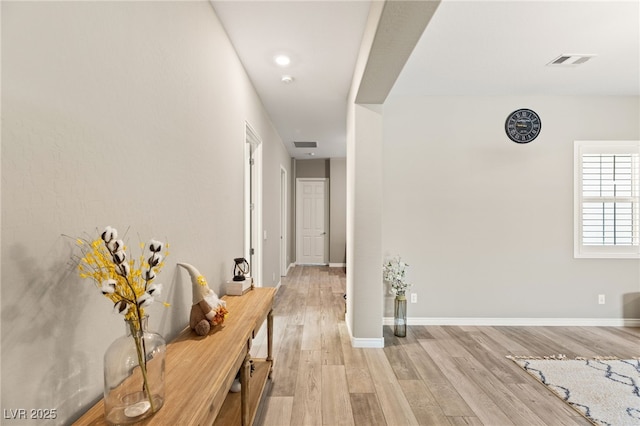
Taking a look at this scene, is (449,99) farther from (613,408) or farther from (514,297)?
(613,408)

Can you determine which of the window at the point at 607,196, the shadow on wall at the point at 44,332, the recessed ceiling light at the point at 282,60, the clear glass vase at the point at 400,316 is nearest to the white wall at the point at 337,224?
the clear glass vase at the point at 400,316

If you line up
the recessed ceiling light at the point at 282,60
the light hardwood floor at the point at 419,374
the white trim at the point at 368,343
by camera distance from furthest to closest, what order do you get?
the white trim at the point at 368,343 → the recessed ceiling light at the point at 282,60 → the light hardwood floor at the point at 419,374

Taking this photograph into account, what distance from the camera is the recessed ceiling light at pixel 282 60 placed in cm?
275

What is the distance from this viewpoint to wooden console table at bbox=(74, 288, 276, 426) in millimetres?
914

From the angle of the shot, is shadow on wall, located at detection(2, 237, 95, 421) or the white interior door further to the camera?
the white interior door

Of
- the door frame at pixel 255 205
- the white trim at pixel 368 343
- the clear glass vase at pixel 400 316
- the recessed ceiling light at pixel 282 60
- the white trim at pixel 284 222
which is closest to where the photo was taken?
the recessed ceiling light at pixel 282 60

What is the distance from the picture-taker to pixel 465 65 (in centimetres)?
308

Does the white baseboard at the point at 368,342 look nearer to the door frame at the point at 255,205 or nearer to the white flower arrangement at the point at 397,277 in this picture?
the white flower arrangement at the point at 397,277

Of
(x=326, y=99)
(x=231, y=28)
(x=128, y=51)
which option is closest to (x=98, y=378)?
(x=128, y=51)

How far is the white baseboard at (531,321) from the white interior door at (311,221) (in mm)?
4417

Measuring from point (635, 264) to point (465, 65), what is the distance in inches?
127

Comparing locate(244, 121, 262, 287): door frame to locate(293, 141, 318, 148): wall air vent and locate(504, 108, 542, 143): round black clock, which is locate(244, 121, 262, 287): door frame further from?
locate(504, 108, 542, 143): round black clock

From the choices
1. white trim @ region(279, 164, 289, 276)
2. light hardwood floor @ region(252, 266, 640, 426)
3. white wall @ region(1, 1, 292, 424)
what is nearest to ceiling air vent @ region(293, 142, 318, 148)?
white trim @ region(279, 164, 289, 276)

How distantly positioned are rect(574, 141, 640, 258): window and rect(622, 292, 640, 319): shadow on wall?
1.80 ft
